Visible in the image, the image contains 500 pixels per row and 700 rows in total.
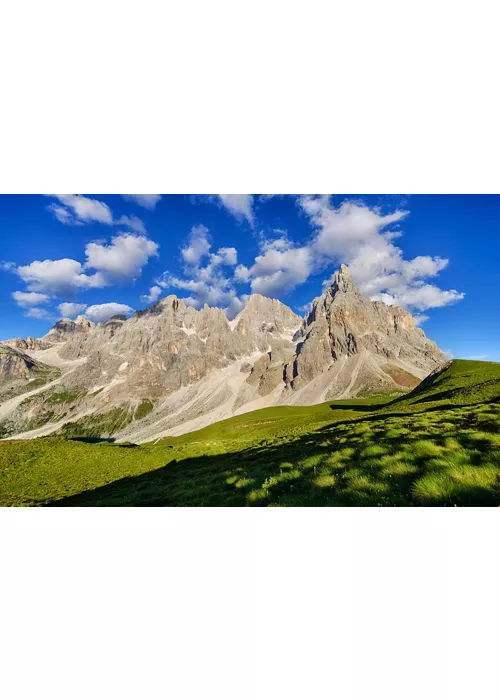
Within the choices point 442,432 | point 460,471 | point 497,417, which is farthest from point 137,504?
point 497,417

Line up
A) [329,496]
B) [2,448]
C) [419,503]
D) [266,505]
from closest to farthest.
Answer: [419,503], [329,496], [266,505], [2,448]

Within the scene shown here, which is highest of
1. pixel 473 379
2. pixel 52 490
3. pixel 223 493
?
pixel 473 379

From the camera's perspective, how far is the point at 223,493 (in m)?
9.50

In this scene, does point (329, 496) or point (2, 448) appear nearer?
point (329, 496)

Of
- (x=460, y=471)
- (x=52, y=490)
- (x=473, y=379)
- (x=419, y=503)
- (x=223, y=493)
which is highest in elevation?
(x=473, y=379)

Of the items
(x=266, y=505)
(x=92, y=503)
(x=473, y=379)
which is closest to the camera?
(x=266, y=505)

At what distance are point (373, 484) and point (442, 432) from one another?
6433 millimetres

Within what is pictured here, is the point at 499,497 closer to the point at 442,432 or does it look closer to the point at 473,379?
the point at 442,432

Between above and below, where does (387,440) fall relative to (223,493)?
above

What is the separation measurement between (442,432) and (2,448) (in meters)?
31.1

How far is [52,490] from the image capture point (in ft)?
57.5

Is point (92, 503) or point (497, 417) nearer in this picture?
point (497, 417)

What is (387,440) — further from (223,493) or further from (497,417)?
(223,493)

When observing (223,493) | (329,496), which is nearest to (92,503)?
(223,493)
